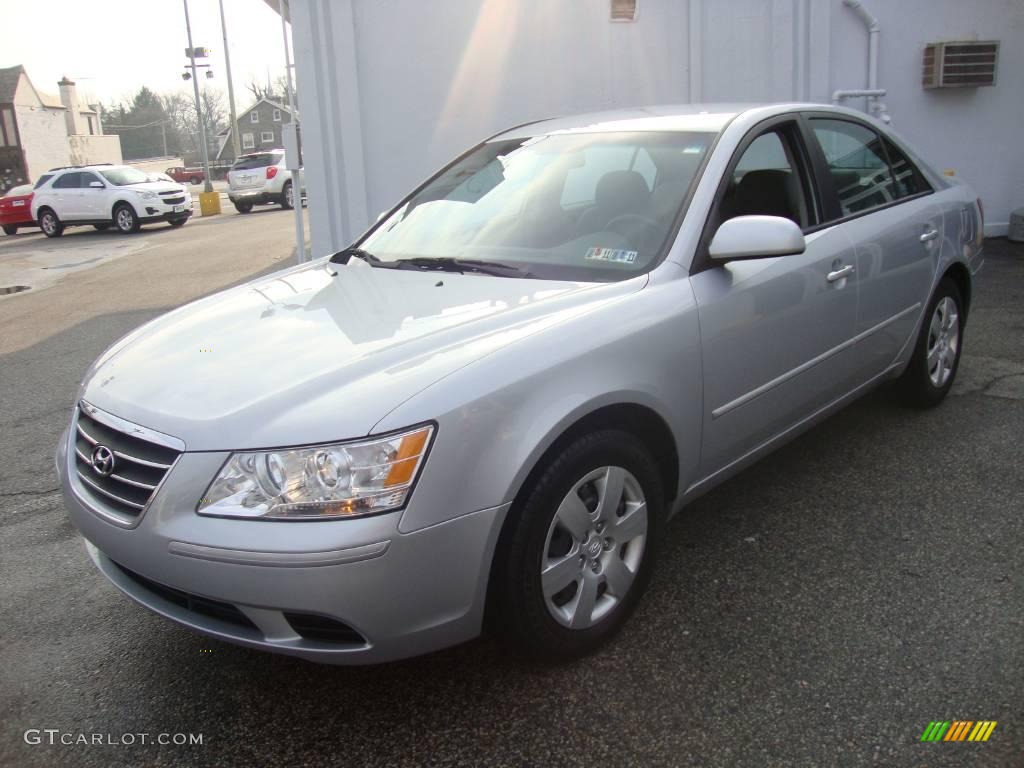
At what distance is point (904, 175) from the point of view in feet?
13.9

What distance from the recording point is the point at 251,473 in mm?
2104

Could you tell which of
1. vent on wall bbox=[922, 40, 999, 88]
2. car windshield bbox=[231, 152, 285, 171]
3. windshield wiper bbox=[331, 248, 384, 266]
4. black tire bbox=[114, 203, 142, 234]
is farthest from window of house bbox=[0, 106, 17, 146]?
windshield wiper bbox=[331, 248, 384, 266]

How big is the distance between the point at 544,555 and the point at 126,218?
21587 mm

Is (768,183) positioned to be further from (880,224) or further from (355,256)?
Result: (355,256)

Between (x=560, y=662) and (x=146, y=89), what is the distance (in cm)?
11543

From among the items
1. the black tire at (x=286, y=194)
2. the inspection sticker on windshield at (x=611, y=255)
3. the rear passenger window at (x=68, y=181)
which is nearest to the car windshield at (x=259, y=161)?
the black tire at (x=286, y=194)

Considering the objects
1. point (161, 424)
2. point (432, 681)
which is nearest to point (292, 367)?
point (161, 424)

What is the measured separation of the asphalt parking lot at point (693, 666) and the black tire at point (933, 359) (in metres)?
0.60

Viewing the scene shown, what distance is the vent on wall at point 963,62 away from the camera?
29.6ft

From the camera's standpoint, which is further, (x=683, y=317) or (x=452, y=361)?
(x=683, y=317)

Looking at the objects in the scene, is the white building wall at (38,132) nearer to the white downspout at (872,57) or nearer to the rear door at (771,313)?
the white downspout at (872,57)

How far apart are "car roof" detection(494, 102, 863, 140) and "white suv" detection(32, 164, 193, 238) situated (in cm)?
1962

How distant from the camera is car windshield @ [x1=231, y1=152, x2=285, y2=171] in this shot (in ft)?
84.0

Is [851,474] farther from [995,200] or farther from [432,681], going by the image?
[995,200]
